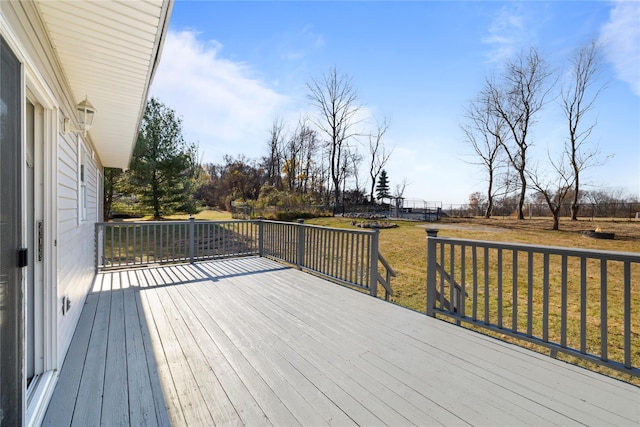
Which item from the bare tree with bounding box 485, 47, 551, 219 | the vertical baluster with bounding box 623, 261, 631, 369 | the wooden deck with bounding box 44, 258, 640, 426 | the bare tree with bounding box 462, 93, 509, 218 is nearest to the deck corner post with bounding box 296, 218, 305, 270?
the wooden deck with bounding box 44, 258, 640, 426

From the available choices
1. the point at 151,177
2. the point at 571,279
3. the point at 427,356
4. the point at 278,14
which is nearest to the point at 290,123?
the point at 151,177

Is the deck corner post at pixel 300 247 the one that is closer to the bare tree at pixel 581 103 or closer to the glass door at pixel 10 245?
the glass door at pixel 10 245

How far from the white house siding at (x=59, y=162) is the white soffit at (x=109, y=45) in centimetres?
10

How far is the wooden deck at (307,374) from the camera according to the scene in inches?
67.6

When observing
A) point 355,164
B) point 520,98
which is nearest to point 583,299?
point 520,98

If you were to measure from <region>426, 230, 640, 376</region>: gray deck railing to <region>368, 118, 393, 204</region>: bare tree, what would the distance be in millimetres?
20046

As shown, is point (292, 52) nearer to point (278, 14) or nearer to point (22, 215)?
point (278, 14)

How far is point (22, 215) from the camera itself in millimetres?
1463

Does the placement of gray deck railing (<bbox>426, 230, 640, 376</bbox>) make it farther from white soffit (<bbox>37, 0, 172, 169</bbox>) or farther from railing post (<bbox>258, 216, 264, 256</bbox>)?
railing post (<bbox>258, 216, 264, 256</bbox>)

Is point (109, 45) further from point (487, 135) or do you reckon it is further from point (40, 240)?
point (487, 135)

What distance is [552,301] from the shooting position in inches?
212

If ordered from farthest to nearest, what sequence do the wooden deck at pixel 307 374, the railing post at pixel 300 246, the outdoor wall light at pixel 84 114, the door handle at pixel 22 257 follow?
the railing post at pixel 300 246 → the outdoor wall light at pixel 84 114 → the wooden deck at pixel 307 374 → the door handle at pixel 22 257

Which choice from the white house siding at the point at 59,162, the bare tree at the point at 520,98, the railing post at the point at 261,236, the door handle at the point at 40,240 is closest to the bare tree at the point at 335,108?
the bare tree at the point at 520,98

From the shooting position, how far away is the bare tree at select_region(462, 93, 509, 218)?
19484 mm
